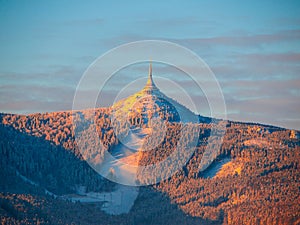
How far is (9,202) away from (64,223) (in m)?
10.0

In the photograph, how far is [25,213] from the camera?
192 metres

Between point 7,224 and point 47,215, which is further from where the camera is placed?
point 47,215

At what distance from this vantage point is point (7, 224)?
18450 centimetres

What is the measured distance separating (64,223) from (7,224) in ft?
49.8

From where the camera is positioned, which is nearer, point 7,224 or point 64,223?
point 7,224

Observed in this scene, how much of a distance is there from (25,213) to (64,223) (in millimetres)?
8542

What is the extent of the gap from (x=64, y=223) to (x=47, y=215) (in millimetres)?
3240

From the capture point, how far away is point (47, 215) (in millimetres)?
197625

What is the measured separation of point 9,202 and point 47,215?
6.95 meters

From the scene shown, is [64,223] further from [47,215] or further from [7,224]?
[7,224]

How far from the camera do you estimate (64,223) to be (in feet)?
647

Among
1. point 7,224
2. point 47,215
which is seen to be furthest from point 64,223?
point 7,224
